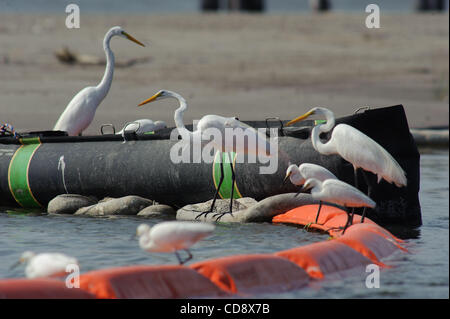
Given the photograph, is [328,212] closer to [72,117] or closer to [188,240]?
[188,240]

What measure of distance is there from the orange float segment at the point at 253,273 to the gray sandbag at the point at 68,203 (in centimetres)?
478

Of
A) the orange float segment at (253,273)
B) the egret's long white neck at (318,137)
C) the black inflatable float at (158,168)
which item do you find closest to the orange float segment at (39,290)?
the orange float segment at (253,273)

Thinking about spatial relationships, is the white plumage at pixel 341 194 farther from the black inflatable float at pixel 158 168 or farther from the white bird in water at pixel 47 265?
the white bird in water at pixel 47 265

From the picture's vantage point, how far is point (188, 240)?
7.34 metres

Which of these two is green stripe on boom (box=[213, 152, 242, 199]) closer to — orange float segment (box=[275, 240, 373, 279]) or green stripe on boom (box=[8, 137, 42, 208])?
green stripe on boom (box=[8, 137, 42, 208])

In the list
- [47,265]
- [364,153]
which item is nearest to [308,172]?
[364,153]

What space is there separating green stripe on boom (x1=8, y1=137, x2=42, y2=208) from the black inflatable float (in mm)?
14

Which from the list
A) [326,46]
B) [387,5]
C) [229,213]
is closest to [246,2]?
[326,46]

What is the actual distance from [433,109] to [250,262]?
1592cm

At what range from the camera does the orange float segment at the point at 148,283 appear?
23.0ft

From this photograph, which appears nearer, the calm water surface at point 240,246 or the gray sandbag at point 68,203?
the calm water surface at point 240,246

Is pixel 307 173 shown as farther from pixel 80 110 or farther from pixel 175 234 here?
pixel 80 110

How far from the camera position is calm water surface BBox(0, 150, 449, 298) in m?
8.16

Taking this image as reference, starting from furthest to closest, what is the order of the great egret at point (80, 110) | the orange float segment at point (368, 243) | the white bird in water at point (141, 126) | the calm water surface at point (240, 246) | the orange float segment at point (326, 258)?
the great egret at point (80, 110)
the white bird in water at point (141, 126)
the orange float segment at point (368, 243)
the orange float segment at point (326, 258)
the calm water surface at point (240, 246)
